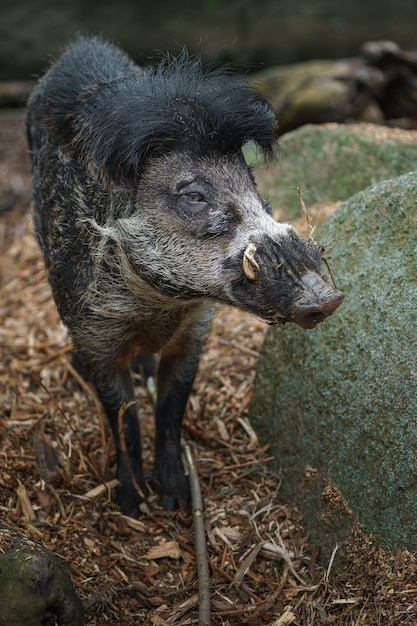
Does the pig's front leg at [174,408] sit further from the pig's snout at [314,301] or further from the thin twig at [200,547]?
the pig's snout at [314,301]

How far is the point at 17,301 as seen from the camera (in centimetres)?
716

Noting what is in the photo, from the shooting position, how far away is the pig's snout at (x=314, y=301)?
3279 mm

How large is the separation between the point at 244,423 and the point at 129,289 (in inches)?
56.5

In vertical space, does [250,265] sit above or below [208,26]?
below

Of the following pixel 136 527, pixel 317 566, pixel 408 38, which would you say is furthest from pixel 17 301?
pixel 408 38

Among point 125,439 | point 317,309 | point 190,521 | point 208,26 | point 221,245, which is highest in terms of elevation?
point 208,26

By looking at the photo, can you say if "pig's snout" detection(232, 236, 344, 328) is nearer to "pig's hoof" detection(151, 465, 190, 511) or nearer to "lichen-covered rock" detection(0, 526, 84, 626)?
"lichen-covered rock" detection(0, 526, 84, 626)

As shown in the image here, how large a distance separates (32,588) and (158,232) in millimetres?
1763

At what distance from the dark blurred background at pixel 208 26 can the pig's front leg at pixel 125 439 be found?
421 inches

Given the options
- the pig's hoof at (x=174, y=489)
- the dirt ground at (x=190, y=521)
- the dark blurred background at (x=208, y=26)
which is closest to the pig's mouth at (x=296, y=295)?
the dirt ground at (x=190, y=521)

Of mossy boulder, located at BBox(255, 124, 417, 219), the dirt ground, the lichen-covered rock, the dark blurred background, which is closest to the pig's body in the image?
the dirt ground

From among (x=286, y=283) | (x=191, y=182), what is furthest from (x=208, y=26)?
(x=286, y=283)

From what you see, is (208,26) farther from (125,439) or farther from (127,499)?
(127,499)

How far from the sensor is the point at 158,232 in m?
3.97
